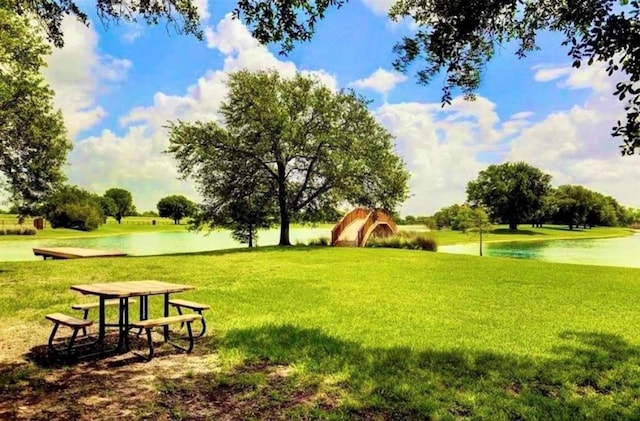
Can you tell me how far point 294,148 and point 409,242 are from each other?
911cm

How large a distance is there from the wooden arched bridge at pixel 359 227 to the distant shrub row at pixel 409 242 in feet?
3.85

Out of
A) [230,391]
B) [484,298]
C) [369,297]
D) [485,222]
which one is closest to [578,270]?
[484,298]

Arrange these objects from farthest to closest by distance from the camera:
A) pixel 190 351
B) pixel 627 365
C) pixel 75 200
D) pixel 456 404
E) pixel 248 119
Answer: pixel 75 200 → pixel 248 119 → pixel 190 351 → pixel 627 365 → pixel 456 404

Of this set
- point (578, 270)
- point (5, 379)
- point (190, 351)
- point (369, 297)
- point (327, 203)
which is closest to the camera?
point (5, 379)

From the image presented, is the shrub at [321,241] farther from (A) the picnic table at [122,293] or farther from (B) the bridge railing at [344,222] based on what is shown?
(A) the picnic table at [122,293]

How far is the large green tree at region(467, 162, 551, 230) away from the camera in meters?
67.1

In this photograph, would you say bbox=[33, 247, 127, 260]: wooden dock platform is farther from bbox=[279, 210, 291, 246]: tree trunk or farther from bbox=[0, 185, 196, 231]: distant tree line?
bbox=[279, 210, 291, 246]: tree trunk

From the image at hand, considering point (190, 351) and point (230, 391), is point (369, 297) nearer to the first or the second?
point (190, 351)

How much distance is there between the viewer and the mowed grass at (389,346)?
4586 mm

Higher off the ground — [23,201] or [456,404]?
[23,201]

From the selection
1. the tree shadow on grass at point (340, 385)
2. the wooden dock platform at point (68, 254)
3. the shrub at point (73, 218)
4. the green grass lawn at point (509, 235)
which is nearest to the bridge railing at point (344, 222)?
the green grass lawn at point (509, 235)

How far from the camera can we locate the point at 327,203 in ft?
92.6

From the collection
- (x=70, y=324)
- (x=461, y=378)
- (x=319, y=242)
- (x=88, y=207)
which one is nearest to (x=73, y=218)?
(x=88, y=207)

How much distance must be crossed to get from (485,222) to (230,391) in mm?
35433
